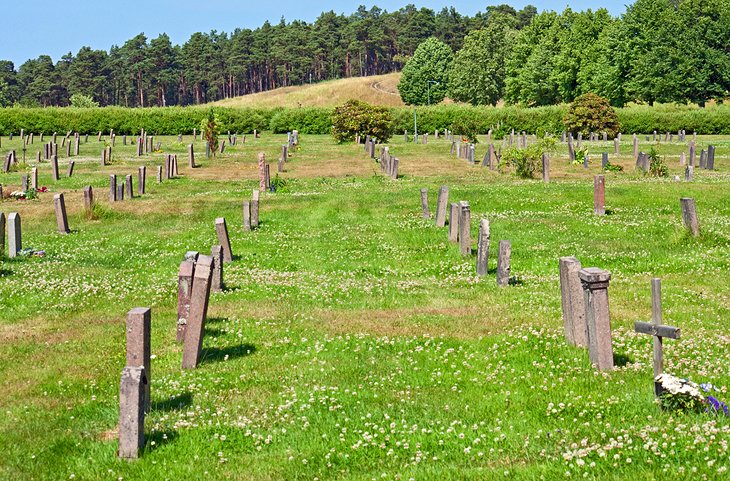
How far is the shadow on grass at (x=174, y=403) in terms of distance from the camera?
11.1m

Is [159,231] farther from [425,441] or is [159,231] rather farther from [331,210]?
[425,441]

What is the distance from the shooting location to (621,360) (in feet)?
41.3

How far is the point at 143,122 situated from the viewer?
4055 inches

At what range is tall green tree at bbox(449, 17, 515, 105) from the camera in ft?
434

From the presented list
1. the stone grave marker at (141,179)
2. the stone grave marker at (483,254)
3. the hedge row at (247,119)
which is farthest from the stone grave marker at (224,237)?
the hedge row at (247,119)

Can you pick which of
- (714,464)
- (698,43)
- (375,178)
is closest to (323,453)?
(714,464)

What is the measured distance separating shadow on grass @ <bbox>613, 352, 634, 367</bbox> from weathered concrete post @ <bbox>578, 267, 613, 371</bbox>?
47cm

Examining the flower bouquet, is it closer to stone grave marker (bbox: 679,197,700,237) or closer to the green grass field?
the green grass field

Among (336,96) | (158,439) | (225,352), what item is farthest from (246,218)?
(336,96)

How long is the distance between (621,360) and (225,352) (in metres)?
6.17

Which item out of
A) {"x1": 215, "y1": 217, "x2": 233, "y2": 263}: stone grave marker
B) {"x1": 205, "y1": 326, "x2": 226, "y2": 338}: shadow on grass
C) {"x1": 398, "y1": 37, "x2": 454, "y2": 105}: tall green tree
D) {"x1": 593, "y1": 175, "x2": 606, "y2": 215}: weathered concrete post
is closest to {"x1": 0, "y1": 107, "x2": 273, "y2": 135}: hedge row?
{"x1": 398, "y1": 37, "x2": 454, "y2": 105}: tall green tree

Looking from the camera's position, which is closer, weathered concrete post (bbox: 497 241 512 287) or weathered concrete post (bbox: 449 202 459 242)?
weathered concrete post (bbox: 497 241 512 287)

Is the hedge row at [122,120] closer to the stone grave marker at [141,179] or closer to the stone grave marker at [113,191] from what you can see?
the stone grave marker at [141,179]

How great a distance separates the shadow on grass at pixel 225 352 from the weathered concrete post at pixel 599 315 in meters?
5.41
